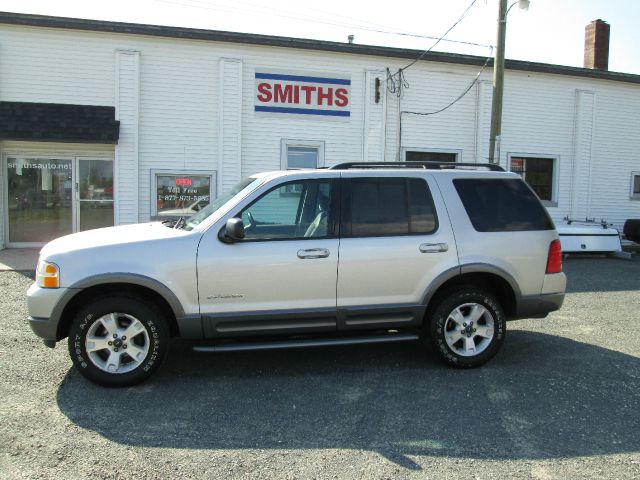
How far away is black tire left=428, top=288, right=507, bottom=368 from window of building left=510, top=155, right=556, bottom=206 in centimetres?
1147

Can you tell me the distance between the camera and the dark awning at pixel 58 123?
11828mm

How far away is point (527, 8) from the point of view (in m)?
11.6

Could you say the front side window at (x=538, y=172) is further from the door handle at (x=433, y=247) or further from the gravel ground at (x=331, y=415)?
the door handle at (x=433, y=247)

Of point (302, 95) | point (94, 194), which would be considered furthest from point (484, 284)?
point (94, 194)

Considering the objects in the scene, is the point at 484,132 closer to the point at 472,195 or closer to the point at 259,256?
the point at 472,195

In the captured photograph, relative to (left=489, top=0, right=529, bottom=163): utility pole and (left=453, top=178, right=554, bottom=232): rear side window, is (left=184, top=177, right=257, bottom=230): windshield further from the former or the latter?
(left=489, top=0, right=529, bottom=163): utility pole

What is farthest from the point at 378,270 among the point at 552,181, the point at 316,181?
the point at 552,181

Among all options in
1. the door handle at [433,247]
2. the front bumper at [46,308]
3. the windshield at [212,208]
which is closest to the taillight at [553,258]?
the door handle at [433,247]

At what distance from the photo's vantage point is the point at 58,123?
1206 cm

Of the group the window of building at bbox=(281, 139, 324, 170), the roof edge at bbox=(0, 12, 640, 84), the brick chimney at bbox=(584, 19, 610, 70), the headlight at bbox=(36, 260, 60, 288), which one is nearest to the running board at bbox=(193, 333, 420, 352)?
the headlight at bbox=(36, 260, 60, 288)

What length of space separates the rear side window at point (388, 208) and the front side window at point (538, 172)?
37.8 feet

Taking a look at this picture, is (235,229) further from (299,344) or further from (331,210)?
(299,344)

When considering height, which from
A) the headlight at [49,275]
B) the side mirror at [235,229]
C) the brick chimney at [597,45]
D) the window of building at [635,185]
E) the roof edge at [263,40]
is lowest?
the headlight at [49,275]

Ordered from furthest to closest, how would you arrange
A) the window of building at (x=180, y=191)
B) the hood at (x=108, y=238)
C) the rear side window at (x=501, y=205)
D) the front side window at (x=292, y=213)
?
1. the window of building at (x=180, y=191)
2. the rear side window at (x=501, y=205)
3. the front side window at (x=292, y=213)
4. the hood at (x=108, y=238)
